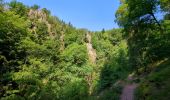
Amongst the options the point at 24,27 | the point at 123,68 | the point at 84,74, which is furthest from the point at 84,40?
the point at 24,27

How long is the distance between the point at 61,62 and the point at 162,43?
51.3m

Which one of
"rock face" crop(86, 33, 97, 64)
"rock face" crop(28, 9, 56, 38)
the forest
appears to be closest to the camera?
the forest

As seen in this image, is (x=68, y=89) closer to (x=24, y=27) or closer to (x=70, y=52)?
(x=24, y=27)

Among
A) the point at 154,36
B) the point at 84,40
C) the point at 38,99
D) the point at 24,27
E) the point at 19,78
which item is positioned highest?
the point at 84,40

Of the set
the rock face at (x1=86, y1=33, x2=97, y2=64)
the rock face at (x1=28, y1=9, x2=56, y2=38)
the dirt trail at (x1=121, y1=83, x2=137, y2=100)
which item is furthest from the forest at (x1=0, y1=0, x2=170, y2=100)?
the rock face at (x1=86, y1=33, x2=97, y2=64)

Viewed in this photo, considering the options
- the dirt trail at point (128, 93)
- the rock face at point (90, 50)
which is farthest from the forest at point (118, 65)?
the rock face at point (90, 50)

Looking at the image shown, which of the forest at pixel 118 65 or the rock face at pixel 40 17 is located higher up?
the rock face at pixel 40 17

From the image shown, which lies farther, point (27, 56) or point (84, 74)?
point (84, 74)

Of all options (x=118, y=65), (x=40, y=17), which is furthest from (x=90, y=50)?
(x=118, y=65)

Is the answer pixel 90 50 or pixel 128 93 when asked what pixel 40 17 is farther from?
pixel 128 93

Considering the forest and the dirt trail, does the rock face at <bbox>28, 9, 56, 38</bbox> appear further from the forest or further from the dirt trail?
the dirt trail

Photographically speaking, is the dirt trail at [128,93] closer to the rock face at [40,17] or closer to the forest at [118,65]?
the forest at [118,65]

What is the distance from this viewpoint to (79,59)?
269 feet

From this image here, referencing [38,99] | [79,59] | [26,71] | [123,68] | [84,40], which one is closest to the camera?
[38,99]
